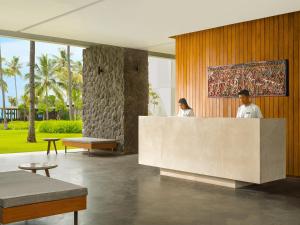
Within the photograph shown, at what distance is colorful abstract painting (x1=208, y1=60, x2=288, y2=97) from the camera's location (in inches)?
277

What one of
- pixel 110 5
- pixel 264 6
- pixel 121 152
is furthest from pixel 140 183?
pixel 121 152

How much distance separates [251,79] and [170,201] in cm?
352

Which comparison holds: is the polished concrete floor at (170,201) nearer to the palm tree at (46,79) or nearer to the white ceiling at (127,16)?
the white ceiling at (127,16)

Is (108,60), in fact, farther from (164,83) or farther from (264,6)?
(164,83)

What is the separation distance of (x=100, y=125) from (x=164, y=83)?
30.7 feet

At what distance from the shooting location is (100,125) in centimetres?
1112

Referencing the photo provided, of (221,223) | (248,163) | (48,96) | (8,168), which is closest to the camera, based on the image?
(221,223)

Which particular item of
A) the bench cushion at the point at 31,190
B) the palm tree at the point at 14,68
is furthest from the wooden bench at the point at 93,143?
the palm tree at the point at 14,68

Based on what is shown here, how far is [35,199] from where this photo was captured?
11.0 feet

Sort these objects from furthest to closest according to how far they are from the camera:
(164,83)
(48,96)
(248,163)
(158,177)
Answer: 1. (48,96)
2. (164,83)
3. (158,177)
4. (248,163)

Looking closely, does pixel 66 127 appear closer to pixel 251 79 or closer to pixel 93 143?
pixel 93 143

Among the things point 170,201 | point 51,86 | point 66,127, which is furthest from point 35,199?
point 51,86

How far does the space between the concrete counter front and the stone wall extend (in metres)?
3.52

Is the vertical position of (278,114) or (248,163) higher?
(278,114)
